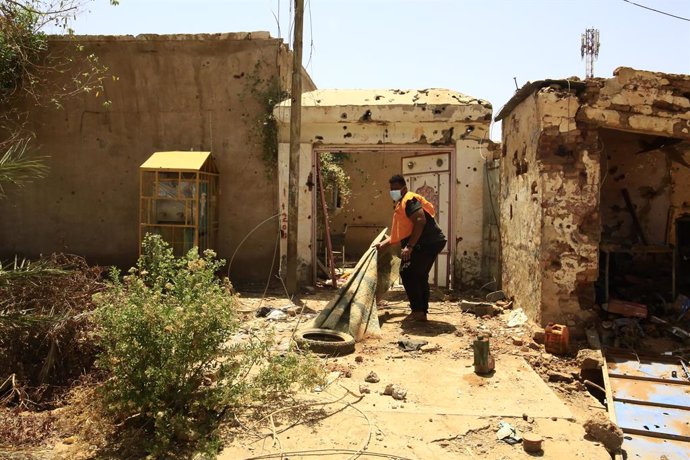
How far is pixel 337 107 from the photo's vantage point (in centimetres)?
873

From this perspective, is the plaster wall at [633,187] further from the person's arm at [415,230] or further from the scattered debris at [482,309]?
the person's arm at [415,230]

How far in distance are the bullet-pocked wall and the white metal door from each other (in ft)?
0.42

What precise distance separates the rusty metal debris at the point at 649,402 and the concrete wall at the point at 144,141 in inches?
238

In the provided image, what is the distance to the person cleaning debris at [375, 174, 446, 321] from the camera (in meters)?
6.16

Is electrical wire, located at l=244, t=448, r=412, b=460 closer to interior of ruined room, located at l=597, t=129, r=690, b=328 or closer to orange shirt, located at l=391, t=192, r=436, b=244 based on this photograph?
orange shirt, located at l=391, t=192, r=436, b=244

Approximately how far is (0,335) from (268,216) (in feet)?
18.9

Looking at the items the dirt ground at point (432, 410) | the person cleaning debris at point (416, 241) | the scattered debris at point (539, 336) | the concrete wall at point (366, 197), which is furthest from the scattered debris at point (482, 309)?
the concrete wall at point (366, 197)

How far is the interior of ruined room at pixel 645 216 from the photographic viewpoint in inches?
261

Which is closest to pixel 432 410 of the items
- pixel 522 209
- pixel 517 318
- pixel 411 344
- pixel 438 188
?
pixel 411 344

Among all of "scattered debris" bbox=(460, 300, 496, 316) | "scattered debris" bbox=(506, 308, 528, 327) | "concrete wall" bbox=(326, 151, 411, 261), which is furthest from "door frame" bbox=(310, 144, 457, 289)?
"concrete wall" bbox=(326, 151, 411, 261)

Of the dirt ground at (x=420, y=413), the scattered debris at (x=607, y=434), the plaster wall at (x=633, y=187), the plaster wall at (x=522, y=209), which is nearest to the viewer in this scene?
the dirt ground at (x=420, y=413)

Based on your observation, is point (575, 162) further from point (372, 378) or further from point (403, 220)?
point (372, 378)

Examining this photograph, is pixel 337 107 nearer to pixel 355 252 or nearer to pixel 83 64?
pixel 83 64

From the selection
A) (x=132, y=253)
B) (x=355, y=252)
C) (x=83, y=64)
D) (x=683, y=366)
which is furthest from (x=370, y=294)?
(x=355, y=252)
